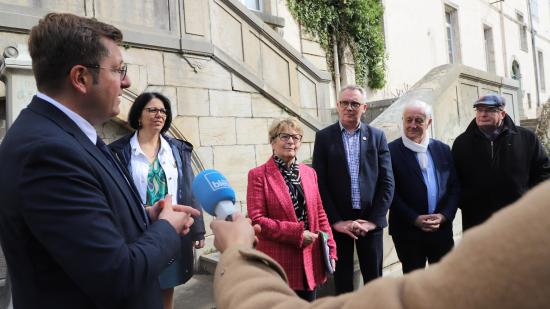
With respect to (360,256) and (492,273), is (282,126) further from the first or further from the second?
(492,273)

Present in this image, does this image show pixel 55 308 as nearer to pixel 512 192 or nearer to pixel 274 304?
pixel 274 304

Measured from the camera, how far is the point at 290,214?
325cm

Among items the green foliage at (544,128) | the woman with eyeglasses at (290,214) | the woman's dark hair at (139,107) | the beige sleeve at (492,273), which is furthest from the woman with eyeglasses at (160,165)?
the green foliage at (544,128)

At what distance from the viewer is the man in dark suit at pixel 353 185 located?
3.65m

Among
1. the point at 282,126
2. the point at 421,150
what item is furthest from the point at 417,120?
the point at 282,126

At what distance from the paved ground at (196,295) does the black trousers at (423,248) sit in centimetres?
186

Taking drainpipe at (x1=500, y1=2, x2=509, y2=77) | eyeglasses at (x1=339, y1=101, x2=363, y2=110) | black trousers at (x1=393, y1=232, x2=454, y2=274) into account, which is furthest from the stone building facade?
black trousers at (x1=393, y1=232, x2=454, y2=274)

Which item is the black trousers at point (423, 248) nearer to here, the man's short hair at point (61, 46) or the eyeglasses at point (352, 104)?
the eyeglasses at point (352, 104)

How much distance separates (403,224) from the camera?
373 cm

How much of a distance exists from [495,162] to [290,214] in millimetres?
1747

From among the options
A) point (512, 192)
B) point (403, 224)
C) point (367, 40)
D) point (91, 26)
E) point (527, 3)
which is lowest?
point (403, 224)

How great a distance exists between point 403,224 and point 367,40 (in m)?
10.2

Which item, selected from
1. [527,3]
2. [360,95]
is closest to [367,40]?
[360,95]

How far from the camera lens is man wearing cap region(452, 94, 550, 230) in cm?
355
